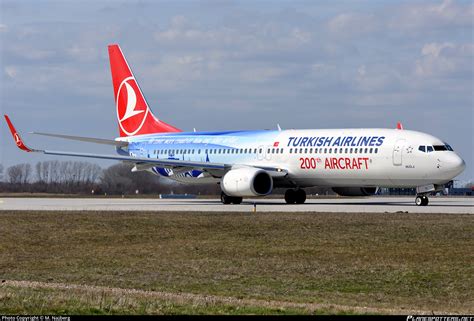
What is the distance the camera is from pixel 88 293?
18.8 m

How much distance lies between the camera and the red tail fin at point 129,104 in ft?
208

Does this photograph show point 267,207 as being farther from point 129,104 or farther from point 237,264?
point 237,264

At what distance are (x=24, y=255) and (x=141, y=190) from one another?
54694 mm

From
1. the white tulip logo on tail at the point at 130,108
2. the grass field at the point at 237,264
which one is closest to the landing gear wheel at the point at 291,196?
the white tulip logo on tail at the point at 130,108

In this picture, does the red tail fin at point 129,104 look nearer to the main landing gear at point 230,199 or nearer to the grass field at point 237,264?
the main landing gear at point 230,199

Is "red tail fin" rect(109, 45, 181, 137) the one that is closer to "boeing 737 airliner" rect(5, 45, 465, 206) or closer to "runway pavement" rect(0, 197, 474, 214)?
"boeing 737 airliner" rect(5, 45, 465, 206)

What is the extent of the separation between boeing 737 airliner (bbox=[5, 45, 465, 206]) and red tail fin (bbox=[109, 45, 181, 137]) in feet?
0.24

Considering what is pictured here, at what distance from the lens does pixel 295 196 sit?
55.6 meters

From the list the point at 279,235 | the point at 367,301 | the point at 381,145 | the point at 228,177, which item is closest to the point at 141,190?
the point at 228,177

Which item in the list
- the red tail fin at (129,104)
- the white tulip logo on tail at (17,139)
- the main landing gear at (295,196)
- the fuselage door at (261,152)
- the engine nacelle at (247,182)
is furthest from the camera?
the red tail fin at (129,104)

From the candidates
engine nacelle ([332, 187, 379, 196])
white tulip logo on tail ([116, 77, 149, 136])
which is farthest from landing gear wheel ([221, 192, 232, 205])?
white tulip logo on tail ([116, 77, 149, 136])

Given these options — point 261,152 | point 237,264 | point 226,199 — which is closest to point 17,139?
point 226,199

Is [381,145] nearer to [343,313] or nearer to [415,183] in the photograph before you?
[415,183]

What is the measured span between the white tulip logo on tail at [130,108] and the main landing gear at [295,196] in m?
12.6
